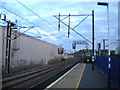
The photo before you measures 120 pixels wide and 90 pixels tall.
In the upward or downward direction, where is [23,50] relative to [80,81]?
upward

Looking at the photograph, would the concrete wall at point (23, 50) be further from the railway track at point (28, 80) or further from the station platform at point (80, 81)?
the station platform at point (80, 81)

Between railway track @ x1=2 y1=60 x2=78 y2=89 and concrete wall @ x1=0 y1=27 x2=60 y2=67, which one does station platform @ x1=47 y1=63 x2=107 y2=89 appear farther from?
concrete wall @ x1=0 y1=27 x2=60 y2=67

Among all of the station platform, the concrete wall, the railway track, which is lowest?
→ the railway track

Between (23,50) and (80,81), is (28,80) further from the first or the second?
(23,50)

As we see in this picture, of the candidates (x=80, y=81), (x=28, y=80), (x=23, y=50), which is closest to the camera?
(x=80, y=81)

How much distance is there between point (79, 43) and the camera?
9762 cm

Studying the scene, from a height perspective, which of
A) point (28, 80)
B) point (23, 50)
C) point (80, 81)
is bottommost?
point (28, 80)

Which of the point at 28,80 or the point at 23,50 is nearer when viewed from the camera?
the point at 28,80

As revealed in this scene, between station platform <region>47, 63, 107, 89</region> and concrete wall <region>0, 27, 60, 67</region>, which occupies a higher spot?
concrete wall <region>0, 27, 60, 67</region>

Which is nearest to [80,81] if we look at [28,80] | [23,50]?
[28,80]

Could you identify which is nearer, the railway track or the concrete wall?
the railway track

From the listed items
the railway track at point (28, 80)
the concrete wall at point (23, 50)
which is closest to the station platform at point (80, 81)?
the railway track at point (28, 80)

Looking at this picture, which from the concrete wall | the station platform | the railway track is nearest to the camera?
the station platform

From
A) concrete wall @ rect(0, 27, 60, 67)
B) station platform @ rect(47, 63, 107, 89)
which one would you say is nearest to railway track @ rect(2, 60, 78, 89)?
station platform @ rect(47, 63, 107, 89)
